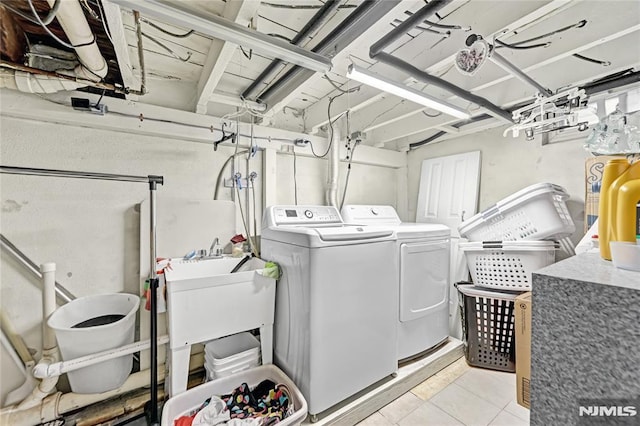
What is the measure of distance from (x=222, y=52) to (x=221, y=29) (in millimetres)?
302

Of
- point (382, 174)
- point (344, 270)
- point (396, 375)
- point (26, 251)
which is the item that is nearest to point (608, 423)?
point (344, 270)

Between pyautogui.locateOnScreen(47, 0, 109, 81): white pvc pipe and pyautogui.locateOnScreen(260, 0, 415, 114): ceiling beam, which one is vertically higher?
pyautogui.locateOnScreen(260, 0, 415, 114): ceiling beam

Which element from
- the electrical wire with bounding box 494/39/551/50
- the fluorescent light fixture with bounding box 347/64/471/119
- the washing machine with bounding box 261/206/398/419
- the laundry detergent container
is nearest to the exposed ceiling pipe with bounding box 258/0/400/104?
the fluorescent light fixture with bounding box 347/64/471/119

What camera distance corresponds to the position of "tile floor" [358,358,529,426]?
162cm

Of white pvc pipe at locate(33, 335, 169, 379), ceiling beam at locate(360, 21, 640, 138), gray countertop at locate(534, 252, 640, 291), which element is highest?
ceiling beam at locate(360, 21, 640, 138)

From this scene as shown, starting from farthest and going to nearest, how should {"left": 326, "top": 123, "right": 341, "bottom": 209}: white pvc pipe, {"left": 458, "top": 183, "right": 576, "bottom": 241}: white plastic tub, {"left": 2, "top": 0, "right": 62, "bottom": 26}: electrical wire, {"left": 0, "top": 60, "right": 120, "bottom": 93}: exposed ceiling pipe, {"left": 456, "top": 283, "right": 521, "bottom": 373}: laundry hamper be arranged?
1. {"left": 326, "top": 123, "right": 341, "bottom": 209}: white pvc pipe
2. {"left": 456, "top": 283, "right": 521, "bottom": 373}: laundry hamper
3. {"left": 458, "top": 183, "right": 576, "bottom": 241}: white plastic tub
4. {"left": 0, "top": 60, "right": 120, "bottom": 93}: exposed ceiling pipe
5. {"left": 2, "top": 0, "right": 62, "bottom": 26}: electrical wire

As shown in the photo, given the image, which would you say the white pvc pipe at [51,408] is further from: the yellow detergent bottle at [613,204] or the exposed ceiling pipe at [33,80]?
the yellow detergent bottle at [613,204]

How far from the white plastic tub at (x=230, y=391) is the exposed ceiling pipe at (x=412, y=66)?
199 cm

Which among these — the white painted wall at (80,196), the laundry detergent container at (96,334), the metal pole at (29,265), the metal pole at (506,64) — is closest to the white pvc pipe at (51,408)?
the laundry detergent container at (96,334)

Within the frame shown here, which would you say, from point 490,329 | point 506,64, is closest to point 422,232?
point 490,329

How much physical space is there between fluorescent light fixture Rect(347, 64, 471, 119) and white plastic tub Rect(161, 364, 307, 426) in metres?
1.89

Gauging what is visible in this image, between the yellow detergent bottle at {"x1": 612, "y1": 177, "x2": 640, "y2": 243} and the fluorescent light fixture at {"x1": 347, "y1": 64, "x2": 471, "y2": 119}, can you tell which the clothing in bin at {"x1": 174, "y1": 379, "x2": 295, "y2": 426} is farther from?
the fluorescent light fixture at {"x1": 347, "y1": 64, "x2": 471, "y2": 119}

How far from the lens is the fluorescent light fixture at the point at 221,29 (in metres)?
1.02

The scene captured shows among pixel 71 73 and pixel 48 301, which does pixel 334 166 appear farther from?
pixel 48 301
